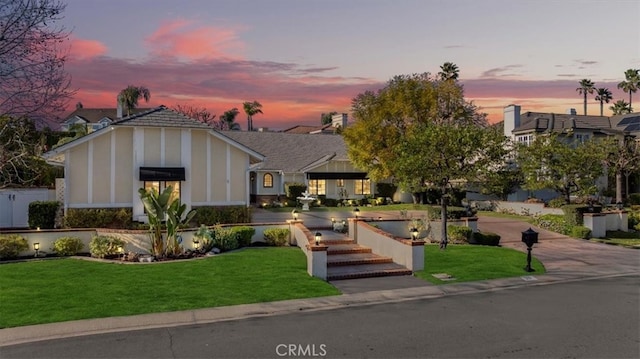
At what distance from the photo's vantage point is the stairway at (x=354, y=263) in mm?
15141

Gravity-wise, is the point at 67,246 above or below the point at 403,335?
above

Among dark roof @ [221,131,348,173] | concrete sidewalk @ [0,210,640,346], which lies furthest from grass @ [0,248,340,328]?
dark roof @ [221,131,348,173]

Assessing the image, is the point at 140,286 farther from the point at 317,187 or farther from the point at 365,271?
the point at 317,187

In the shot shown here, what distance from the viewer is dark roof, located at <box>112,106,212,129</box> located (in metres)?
22.1

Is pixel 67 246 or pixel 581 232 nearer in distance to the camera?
pixel 67 246

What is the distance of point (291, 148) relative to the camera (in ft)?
150

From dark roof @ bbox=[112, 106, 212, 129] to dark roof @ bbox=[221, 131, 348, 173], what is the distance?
17.8 metres

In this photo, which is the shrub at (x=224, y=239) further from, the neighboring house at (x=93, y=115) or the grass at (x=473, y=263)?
the neighboring house at (x=93, y=115)

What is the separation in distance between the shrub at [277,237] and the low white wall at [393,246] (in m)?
2.96

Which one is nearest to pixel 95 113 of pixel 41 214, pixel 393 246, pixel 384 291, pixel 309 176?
pixel 309 176

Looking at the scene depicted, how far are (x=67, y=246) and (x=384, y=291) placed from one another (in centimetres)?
1181

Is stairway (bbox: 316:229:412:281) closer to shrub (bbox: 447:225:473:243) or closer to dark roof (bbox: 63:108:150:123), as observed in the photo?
shrub (bbox: 447:225:473:243)

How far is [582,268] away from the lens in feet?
57.1

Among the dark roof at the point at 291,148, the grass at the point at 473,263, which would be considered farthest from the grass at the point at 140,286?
the dark roof at the point at 291,148
